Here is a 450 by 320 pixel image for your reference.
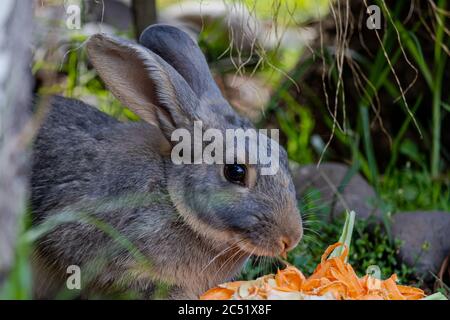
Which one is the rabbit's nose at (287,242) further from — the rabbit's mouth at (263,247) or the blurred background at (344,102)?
the blurred background at (344,102)

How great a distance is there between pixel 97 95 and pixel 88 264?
2.75 metres

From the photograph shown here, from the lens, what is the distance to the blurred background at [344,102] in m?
5.49

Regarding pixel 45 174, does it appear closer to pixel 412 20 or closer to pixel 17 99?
pixel 17 99

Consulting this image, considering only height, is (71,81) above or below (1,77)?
above

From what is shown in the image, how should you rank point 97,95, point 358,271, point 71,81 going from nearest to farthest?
point 358,271 < point 71,81 < point 97,95

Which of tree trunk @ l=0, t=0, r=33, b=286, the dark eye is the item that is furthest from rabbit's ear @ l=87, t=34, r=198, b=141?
tree trunk @ l=0, t=0, r=33, b=286

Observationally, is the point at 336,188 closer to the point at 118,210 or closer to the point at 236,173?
the point at 236,173

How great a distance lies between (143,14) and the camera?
21.2 ft

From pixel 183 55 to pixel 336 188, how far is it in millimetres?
1667

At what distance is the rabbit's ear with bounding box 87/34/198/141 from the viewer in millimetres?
4531

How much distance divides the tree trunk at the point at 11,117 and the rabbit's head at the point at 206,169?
59.8 inches

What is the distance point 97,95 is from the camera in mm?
7145

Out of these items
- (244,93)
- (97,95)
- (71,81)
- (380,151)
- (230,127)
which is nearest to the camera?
(230,127)

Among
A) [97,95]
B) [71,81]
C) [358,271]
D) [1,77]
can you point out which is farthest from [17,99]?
Result: [97,95]
